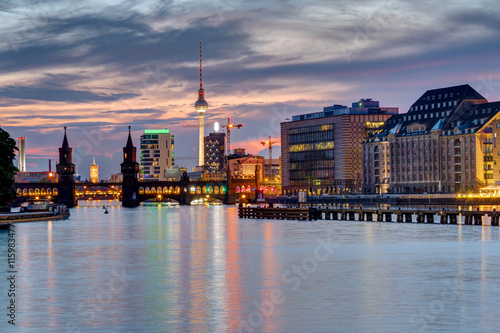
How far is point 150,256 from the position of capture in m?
68.3

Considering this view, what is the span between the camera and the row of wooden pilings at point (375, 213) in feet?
370

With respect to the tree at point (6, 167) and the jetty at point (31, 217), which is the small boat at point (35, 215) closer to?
the jetty at point (31, 217)

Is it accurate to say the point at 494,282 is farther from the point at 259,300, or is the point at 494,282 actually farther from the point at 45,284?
the point at 45,284

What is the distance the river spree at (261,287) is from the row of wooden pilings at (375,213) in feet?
110

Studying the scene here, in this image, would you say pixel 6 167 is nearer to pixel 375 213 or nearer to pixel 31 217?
pixel 31 217

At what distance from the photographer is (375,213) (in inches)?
5271

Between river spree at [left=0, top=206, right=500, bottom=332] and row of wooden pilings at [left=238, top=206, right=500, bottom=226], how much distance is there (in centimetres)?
3348

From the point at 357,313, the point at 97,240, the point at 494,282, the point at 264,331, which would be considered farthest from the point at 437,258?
the point at 97,240

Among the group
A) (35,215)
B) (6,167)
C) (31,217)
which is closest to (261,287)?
(6,167)

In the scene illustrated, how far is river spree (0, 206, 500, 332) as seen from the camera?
33594 mm

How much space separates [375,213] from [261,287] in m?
91.3

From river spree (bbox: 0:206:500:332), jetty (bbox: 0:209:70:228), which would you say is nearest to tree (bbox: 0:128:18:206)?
jetty (bbox: 0:209:70:228)

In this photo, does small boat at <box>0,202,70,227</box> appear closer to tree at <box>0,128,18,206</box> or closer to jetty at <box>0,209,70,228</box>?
jetty at <box>0,209,70,228</box>

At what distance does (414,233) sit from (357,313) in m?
64.8
